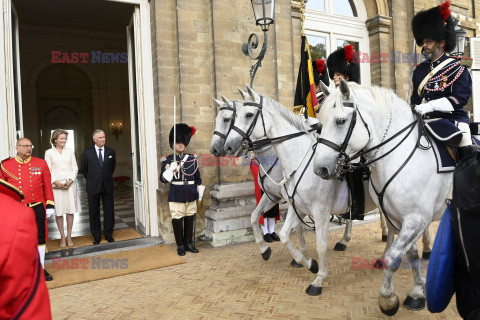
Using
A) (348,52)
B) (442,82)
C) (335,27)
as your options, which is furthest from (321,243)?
(335,27)

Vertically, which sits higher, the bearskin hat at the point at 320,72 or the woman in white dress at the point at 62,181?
the bearskin hat at the point at 320,72

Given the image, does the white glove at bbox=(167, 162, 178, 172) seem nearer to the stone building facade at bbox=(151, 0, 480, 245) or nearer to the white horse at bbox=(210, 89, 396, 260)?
the stone building facade at bbox=(151, 0, 480, 245)

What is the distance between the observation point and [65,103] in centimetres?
1602

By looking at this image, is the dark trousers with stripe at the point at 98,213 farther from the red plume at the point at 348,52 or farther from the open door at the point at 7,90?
the red plume at the point at 348,52

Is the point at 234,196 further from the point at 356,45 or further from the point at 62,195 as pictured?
the point at 356,45

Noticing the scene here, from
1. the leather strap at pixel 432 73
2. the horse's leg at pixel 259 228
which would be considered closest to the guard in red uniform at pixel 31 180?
the horse's leg at pixel 259 228

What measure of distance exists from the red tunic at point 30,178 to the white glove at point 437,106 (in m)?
4.45

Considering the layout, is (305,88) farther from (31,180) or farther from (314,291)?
(31,180)

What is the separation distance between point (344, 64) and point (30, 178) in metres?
4.52

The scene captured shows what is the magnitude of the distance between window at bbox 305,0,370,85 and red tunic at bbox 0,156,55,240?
608 centimetres

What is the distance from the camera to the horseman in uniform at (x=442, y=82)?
3090 mm

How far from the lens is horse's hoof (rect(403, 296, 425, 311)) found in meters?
3.28

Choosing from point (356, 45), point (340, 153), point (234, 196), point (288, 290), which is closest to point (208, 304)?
point (288, 290)

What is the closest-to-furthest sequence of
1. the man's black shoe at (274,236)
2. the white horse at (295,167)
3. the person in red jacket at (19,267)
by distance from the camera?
the person in red jacket at (19,267) → the white horse at (295,167) → the man's black shoe at (274,236)
